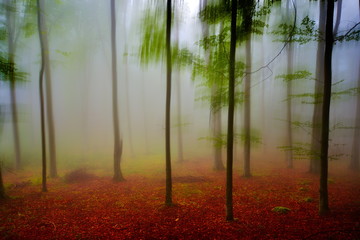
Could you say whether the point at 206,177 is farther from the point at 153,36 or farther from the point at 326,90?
the point at 153,36

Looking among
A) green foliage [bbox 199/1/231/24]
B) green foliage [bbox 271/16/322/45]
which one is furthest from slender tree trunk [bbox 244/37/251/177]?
green foliage [bbox 199/1/231/24]

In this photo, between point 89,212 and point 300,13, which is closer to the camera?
point 89,212

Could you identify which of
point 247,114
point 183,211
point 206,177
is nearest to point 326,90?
point 247,114

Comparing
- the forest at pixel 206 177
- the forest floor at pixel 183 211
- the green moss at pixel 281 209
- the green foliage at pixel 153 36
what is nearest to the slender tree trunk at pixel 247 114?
the forest at pixel 206 177

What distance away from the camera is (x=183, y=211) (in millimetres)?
6465

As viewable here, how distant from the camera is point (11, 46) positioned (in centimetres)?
1244

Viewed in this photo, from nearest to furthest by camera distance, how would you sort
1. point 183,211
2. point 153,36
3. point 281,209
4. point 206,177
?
point 281,209, point 183,211, point 153,36, point 206,177

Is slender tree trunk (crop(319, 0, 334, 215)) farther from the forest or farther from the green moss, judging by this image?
the green moss

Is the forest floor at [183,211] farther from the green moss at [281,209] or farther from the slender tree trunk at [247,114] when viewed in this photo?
the slender tree trunk at [247,114]

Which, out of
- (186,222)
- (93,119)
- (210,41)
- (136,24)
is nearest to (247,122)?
(210,41)

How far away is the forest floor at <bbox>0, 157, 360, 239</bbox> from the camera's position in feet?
16.1

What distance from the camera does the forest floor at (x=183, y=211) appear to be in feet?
16.1

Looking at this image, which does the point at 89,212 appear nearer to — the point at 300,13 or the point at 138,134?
the point at 300,13

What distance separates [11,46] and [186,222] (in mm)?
17339
